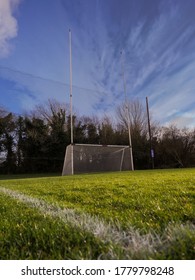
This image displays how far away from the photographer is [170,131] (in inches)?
771

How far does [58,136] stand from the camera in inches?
829

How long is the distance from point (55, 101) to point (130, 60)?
9.53 metres

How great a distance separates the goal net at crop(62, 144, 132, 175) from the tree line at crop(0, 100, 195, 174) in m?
5.04

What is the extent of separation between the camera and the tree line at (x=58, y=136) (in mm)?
19734

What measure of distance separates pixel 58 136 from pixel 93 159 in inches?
336

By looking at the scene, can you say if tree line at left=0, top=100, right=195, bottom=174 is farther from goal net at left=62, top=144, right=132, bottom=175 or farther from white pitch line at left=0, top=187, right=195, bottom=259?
white pitch line at left=0, top=187, right=195, bottom=259

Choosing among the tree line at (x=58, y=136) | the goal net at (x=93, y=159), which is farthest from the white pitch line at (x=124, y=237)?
the tree line at (x=58, y=136)

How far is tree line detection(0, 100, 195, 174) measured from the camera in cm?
1973

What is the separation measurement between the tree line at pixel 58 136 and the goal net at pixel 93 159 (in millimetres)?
5039

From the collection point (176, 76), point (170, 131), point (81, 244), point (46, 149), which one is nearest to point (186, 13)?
point (176, 76)

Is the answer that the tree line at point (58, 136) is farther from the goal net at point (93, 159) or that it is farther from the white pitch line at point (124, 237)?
the white pitch line at point (124, 237)

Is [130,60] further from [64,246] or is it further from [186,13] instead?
[64,246]

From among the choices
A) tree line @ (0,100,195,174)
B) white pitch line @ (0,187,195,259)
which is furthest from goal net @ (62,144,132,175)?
white pitch line @ (0,187,195,259)
